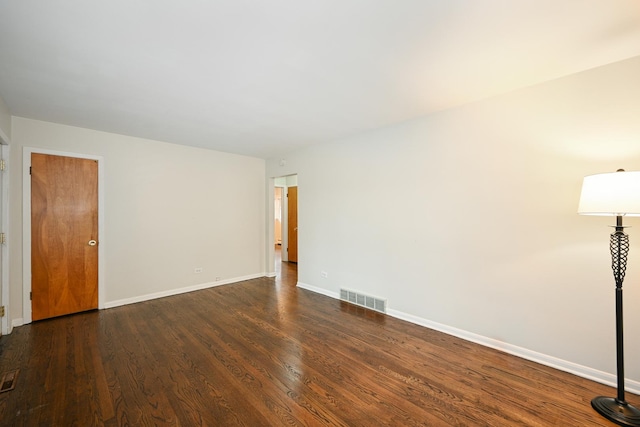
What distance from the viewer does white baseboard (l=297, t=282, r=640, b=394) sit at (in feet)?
6.91

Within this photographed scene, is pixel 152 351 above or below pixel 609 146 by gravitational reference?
below

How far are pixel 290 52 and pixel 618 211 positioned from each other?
8.17ft

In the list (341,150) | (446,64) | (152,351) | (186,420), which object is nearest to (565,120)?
(446,64)

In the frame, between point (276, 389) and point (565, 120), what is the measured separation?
3405 millimetres

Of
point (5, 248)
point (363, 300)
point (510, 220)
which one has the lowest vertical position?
point (363, 300)

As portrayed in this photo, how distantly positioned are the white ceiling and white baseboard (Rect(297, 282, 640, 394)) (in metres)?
2.55

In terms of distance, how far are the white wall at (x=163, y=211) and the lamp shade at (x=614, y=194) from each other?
16.5 feet

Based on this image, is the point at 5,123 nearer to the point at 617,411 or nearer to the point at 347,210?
the point at 347,210

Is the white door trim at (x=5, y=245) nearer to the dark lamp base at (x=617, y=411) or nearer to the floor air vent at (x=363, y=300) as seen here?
the floor air vent at (x=363, y=300)

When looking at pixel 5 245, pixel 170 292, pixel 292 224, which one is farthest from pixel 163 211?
pixel 292 224

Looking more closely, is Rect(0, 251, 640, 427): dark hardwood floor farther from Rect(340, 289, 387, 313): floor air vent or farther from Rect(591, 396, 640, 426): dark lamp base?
Rect(340, 289, 387, 313): floor air vent

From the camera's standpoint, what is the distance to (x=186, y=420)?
1.76m

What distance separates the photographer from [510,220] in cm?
261

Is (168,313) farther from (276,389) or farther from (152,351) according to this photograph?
(276,389)
